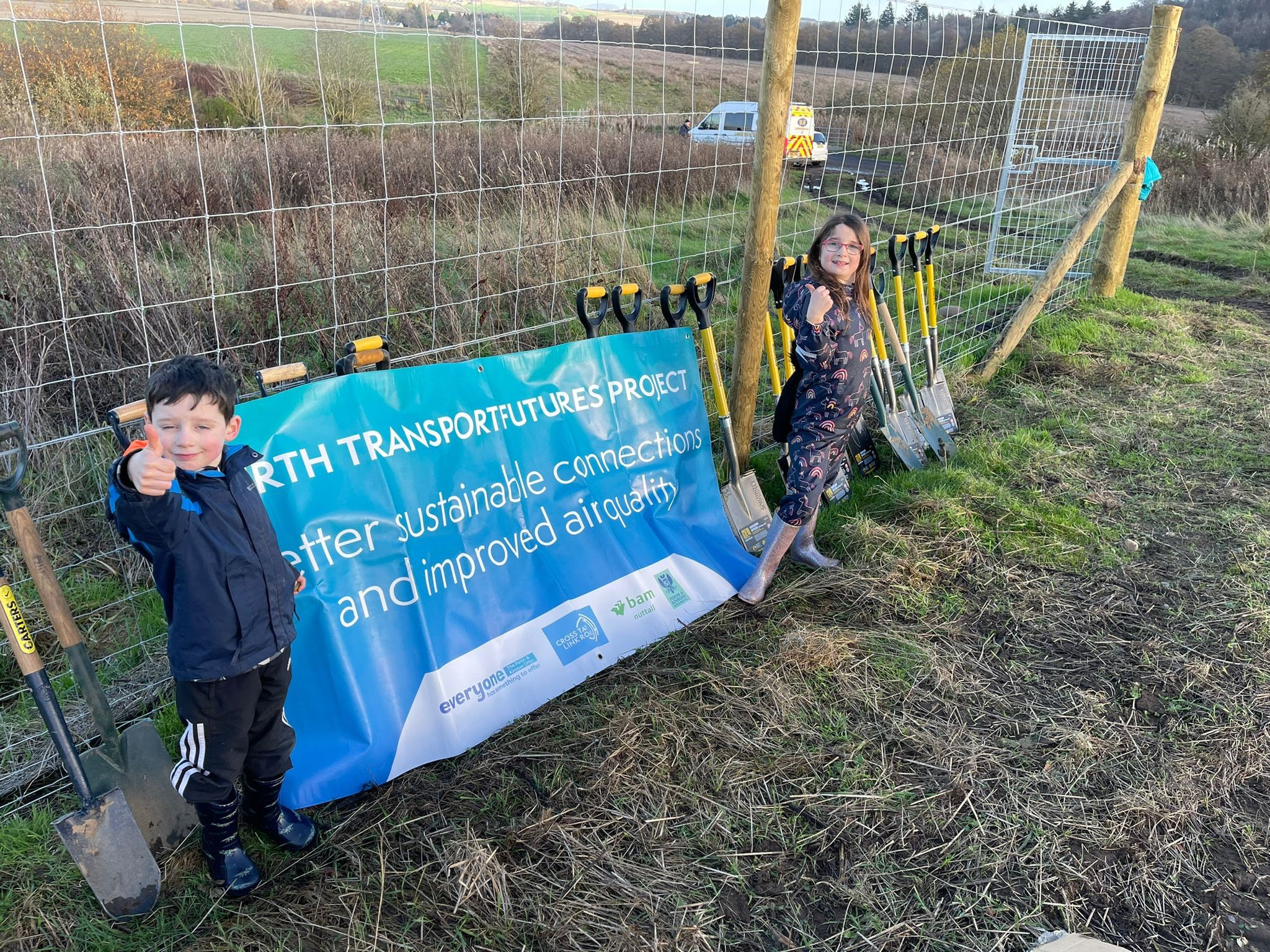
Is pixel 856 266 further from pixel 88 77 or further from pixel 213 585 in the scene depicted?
pixel 88 77

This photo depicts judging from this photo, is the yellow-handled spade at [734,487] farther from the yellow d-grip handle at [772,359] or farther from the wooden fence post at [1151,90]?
the wooden fence post at [1151,90]

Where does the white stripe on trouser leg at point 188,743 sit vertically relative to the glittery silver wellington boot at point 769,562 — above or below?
above

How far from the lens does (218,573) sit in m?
2.02

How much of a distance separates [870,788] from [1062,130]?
754cm

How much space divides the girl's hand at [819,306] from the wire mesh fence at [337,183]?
1.00 meters

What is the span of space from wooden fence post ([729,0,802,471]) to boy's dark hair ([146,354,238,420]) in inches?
96.1

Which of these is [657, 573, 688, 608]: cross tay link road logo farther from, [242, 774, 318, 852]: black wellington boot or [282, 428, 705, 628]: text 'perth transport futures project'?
[242, 774, 318, 852]: black wellington boot

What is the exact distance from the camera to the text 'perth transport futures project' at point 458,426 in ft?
8.72

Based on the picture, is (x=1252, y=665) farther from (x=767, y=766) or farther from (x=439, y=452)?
(x=439, y=452)

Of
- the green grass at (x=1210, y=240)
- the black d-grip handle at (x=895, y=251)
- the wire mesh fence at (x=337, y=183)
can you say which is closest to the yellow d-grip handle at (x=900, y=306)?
the black d-grip handle at (x=895, y=251)

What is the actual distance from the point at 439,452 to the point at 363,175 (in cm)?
329

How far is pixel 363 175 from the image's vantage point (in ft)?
18.1

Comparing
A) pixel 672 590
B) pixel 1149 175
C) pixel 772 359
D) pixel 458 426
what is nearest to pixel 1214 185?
pixel 1149 175

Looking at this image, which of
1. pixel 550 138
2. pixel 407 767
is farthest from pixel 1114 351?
pixel 407 767
